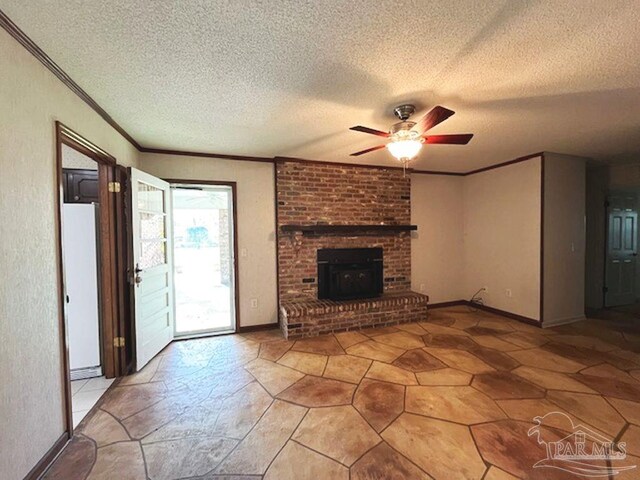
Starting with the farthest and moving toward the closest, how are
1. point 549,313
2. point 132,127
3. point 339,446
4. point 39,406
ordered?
1. point 549,313
2. point 132,127
3. point 339,446
4. point 39,406

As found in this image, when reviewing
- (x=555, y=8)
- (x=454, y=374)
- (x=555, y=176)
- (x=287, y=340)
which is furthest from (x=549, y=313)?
(x=555, y=8)

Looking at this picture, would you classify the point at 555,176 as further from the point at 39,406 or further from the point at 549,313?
the point at 39,406

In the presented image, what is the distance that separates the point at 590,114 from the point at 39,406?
458cm

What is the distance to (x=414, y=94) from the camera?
2008 mm

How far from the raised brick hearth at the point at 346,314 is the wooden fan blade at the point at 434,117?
2.39m

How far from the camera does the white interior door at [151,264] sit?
8.84 feet

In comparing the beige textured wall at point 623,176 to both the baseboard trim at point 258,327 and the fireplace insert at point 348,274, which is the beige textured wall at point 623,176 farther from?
the baseboard trim at point 258,327

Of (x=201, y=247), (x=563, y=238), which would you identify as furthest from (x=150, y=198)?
(x=563, y=238)

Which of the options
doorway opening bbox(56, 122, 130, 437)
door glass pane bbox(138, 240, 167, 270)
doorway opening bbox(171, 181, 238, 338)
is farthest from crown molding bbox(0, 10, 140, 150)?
doorway opening bbox(171, 181, 238, 338)

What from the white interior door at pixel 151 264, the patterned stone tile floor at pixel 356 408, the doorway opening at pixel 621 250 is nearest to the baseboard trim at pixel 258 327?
the patterned stone tile floor at pixel 356 408

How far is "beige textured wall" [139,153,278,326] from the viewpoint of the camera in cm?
362

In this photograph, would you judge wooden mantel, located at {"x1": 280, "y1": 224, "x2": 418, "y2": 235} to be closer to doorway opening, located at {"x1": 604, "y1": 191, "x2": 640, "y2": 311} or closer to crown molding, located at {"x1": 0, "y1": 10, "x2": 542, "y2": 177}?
crown molding, located at {"x1": 0, "y1": 10, "x2": 542, "y2": 177}

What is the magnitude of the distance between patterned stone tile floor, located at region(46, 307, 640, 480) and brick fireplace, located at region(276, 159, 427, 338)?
437 millimetres

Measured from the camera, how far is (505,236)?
421 centimetres
